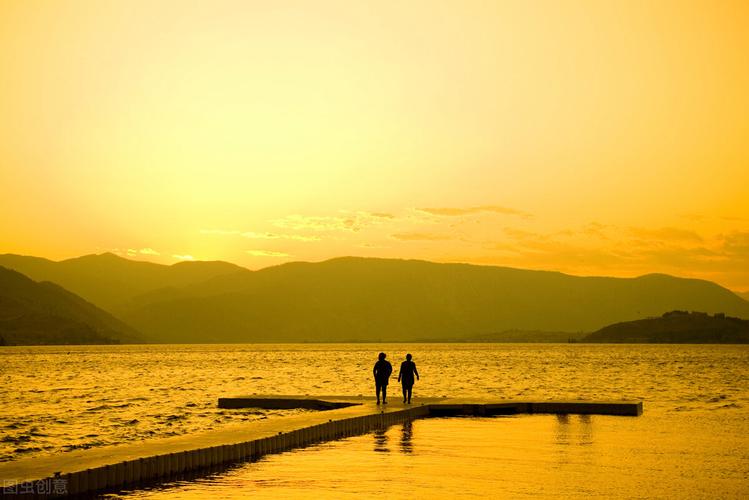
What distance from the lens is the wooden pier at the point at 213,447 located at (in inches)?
783

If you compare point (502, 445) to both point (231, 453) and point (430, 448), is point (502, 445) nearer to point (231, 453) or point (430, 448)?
point (430, 448)

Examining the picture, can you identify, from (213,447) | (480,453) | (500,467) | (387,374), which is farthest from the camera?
(387,374)

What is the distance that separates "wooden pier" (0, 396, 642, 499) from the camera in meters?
19.9

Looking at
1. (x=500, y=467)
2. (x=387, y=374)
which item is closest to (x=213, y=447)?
(x=500, y=467)

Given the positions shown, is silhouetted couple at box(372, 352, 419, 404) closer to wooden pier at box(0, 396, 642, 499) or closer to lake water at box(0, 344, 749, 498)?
wooden pier at box(0, 396, 642, 499)

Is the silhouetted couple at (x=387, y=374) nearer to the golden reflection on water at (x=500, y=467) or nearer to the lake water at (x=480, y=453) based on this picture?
the lake water at (x=480, y=453)

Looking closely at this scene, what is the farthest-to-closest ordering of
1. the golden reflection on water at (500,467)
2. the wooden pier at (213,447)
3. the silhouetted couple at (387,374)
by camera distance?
the silhouetted couple at (387,374), the golden reflection on water at (500,467), the wooden pier at (213,447)

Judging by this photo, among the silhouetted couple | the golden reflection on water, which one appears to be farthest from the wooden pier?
the golden reflection on water

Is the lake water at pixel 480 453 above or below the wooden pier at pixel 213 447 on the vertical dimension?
below

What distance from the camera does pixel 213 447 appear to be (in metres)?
24.9

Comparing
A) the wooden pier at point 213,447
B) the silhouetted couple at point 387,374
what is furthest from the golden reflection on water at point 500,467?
the silhouetted couple at point 387,374

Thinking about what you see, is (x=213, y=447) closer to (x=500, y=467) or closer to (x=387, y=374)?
(x=500, y=467)

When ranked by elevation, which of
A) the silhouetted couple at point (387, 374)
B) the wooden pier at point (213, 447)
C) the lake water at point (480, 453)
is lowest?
the lake water at point (480, 453)

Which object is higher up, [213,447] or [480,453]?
[213,447]
